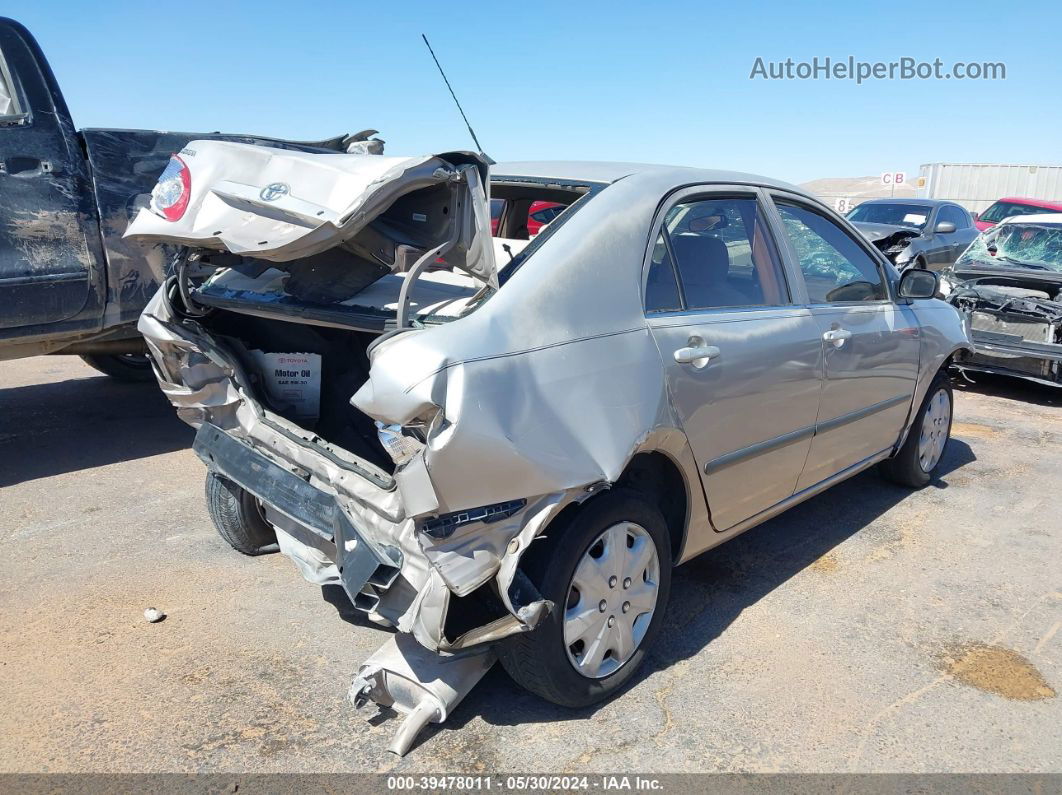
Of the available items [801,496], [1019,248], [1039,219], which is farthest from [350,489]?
[1039,219]

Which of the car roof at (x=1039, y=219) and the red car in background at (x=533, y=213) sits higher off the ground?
the red car in background at (x=533, y=213)

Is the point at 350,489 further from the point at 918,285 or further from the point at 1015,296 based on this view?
the point at 1015,296

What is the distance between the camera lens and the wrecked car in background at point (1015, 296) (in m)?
7.34

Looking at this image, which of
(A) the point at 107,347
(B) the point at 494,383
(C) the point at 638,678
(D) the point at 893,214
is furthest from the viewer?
(D) the point at 893,214

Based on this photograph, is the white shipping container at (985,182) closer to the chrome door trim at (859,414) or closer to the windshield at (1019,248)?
the windshield at (1019,248)

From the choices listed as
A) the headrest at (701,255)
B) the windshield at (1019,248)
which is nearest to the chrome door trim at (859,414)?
the headrest at (701,255)

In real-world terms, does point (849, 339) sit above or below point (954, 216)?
above

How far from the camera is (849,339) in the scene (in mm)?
3840

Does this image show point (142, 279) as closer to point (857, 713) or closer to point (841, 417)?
point (841, 417)

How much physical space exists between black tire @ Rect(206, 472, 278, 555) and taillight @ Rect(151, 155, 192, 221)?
1.25 m

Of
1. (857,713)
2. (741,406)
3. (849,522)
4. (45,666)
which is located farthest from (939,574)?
(45,666)

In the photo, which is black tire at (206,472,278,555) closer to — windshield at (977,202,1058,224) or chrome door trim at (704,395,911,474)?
chrome door trim at (704,395,911,474)

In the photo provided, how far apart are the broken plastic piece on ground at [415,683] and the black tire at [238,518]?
1.34 m

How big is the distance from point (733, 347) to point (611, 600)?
3.46 ft
